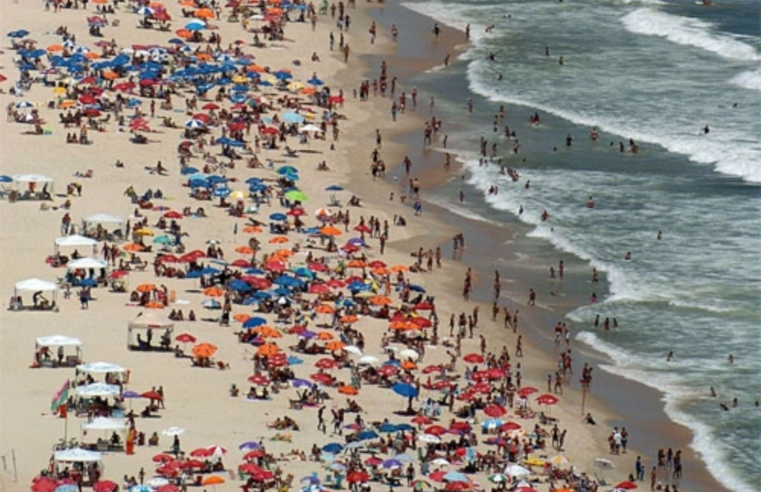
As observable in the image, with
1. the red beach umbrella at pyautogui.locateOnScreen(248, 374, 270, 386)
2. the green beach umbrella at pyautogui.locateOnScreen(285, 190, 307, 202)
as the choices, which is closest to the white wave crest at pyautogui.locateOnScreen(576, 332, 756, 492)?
the red beach umbrella at pyautogui.locateOnScreen(248, 374, 270, 386)

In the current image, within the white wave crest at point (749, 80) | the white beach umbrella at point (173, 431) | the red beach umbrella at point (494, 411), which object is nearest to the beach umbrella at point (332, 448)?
the white beach umbrella at point (173, 431)

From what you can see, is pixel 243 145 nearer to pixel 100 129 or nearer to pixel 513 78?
pixel 100 129

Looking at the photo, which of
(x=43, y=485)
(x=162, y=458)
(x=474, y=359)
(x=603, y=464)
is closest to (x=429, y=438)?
(x=603, y=464)

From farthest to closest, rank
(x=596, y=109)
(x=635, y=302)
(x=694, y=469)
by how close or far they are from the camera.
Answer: (x=596, y=109), (x=635, y=302), (x=694, y=469)

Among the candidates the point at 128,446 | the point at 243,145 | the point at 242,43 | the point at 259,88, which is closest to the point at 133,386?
the point at 128,446

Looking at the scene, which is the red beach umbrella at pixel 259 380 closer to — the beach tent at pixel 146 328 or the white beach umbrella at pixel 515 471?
the beach tent at pixel 146 328

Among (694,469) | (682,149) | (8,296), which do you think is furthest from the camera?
(682,149)
